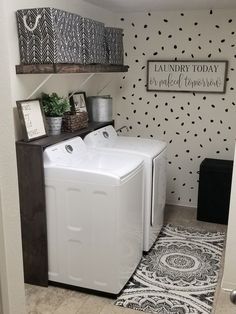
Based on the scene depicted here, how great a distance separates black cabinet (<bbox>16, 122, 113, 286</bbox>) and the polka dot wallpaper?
5.14 feet

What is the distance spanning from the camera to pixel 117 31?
3.49 meters

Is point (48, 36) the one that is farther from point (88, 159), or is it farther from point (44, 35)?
point (88, 159)

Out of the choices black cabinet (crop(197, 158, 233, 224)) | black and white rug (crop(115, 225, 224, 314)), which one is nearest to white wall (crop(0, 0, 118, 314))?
black and white rug (crop(115, 225, 224, 314))

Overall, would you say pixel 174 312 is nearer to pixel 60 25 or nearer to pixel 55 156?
pixel 55 156

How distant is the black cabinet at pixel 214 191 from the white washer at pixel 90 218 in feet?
4.17

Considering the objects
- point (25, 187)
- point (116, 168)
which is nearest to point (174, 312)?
point (116, 168)

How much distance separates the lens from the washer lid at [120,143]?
3154 mm

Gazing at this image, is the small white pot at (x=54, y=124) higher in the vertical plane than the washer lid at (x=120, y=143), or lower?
higher

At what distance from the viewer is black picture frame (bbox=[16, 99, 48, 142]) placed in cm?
255

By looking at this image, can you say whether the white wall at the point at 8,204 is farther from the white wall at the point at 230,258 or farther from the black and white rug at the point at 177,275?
the white wall at the point at 230,258

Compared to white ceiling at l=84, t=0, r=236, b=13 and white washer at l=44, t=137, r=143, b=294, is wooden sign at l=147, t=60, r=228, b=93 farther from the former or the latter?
white washer at l=44, t=137, r=143, b=294

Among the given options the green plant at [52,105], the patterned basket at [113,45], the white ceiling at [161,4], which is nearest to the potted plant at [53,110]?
the green plant at [52,105]

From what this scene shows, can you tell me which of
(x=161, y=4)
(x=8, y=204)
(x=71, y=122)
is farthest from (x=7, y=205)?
(x=161, y=4)

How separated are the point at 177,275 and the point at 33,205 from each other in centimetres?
128
